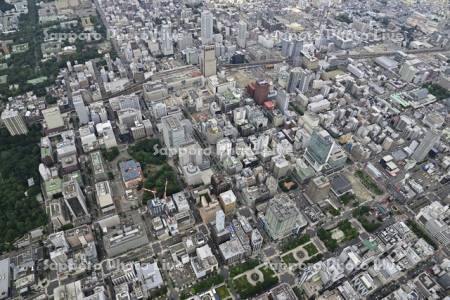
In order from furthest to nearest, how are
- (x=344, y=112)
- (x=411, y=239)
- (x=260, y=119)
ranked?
(x=344, y=112)
(x=260, y=119)
(x=411, y=239)

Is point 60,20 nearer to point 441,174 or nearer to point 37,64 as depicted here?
point 37,64

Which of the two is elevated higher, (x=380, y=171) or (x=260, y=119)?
(x=260, y=119)

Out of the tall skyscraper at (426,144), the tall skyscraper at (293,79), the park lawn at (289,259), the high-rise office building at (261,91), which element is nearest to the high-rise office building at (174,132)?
the high-rise office building at (261,91)

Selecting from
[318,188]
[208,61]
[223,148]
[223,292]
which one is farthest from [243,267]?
[208,61]

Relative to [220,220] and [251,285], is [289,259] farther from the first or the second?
[220,220]

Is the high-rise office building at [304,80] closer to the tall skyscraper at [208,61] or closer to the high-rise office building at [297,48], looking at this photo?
the high-rise office building at [297,48]

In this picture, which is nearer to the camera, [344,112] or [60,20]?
[344,112]

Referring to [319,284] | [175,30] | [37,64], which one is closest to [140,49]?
[175,30]
